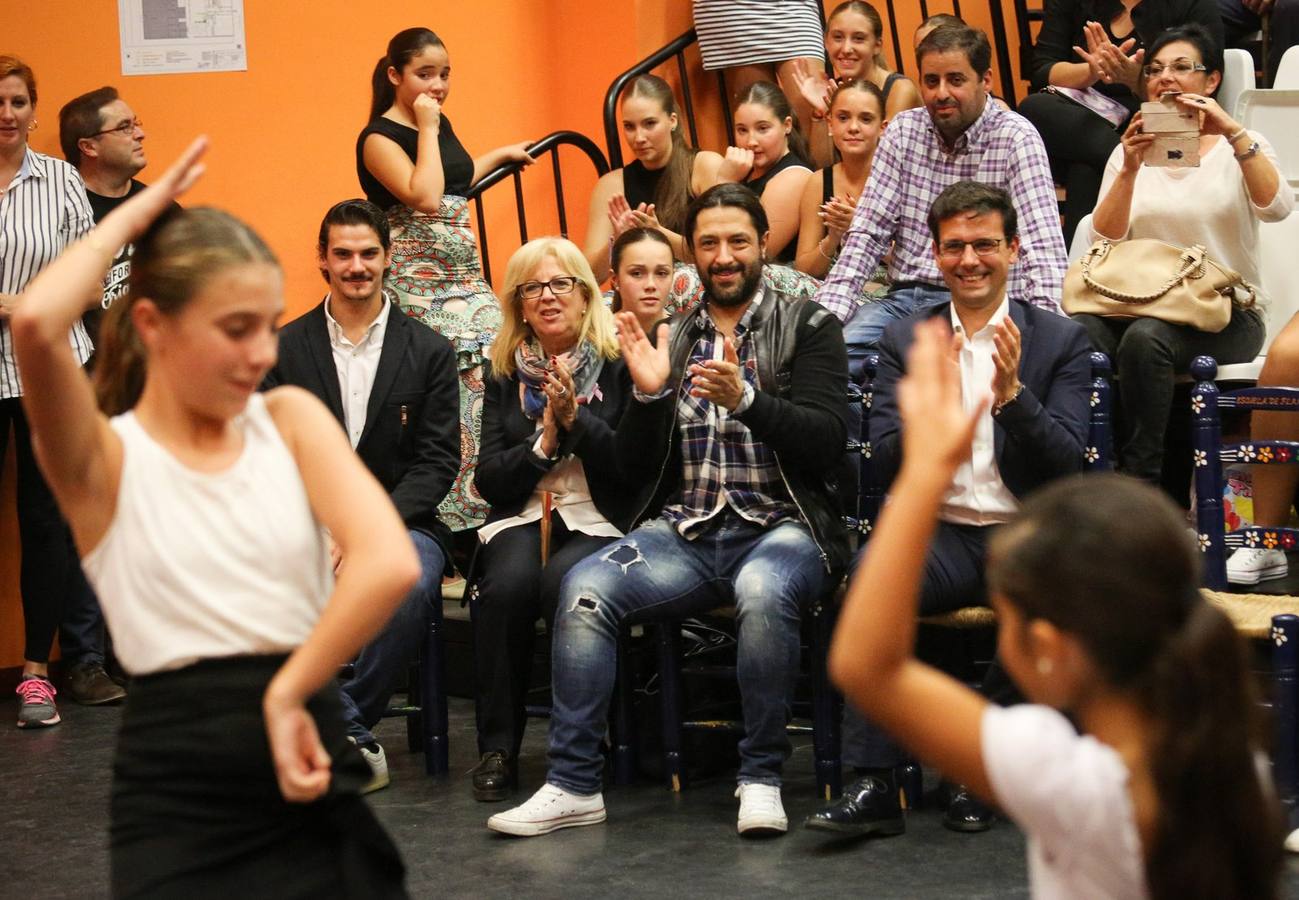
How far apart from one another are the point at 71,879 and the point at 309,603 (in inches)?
75.6

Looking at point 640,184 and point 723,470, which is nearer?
point 723,470

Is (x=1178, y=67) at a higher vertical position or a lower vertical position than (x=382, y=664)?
higher

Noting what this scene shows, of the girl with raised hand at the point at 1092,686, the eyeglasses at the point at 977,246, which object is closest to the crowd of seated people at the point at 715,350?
the eyeglasses at the point at 977,246

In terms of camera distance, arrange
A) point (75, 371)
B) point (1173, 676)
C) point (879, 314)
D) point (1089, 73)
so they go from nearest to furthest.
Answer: point (1173, 676) → point (75, 371) → point (879, 314) → point (1089, 73)

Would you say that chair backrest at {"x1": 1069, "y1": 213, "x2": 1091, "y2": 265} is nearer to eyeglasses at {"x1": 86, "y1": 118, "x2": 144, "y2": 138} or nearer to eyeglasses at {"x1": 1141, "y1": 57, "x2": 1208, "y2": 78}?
eyeglasses at {"x1": 1141, "y1": 57, "x2": 1208, "y2": 78}

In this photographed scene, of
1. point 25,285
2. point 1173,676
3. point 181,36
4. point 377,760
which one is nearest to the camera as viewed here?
point 1173,676

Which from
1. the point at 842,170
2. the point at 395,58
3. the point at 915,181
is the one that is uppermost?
the point at 395,58

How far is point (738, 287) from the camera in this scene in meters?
3.78


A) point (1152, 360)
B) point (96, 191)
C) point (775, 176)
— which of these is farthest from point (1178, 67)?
point (96, 191)

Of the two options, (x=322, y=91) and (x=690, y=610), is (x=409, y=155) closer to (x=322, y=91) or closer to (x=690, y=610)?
(x=322, y=91)

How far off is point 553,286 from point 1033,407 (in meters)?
1.23

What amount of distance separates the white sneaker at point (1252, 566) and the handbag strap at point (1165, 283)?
69cm

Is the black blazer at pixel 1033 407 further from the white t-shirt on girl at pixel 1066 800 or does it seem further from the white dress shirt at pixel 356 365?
the white t-shirt on girl at pixel 1066 800

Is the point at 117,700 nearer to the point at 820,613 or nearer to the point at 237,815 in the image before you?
the point at 820,613
